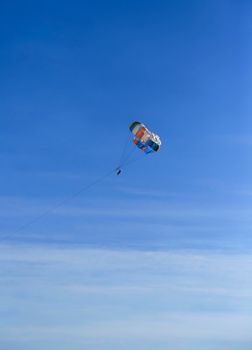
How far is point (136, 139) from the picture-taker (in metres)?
199

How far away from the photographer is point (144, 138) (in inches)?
7756

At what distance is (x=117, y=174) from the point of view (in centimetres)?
19325

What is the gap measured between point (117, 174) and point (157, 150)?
10281 millimetres

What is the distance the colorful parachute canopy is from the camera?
7712 inches

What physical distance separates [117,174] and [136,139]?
1036 centimetres

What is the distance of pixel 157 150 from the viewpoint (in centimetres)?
19588

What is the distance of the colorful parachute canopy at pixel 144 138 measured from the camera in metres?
196
